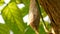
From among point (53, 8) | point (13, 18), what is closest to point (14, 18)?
point (13, 18)

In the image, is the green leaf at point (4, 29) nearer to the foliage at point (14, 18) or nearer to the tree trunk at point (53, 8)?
the foliage at point (14, 18)

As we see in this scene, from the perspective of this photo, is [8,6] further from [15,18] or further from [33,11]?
[33,11]

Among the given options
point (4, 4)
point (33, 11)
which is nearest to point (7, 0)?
point (4, 4)

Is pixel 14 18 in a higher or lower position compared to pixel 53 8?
lower

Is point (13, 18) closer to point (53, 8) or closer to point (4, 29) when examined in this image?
point (4, 29)

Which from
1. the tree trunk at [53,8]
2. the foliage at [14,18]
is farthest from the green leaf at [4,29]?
the tree trunk at [53,8]

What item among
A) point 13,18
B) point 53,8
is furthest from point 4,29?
point 53,8

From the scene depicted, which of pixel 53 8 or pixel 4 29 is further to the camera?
pixel 4 29

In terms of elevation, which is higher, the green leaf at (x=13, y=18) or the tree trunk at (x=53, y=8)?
the tree trunk at (x=53, y=8)

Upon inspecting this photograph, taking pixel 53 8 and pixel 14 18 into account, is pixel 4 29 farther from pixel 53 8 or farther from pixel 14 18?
pixel 53 8
